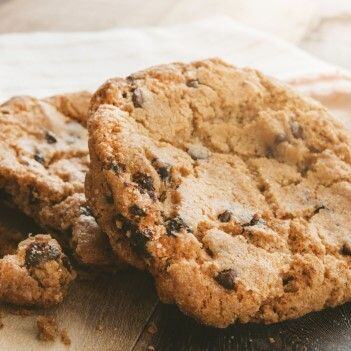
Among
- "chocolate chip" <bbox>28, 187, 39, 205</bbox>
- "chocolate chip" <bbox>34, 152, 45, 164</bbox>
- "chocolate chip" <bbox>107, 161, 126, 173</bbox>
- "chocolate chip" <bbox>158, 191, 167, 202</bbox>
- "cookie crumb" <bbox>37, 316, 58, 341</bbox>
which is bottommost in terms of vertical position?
"cookie crumb" <bbox>37, 316, 58, 341</bbox>

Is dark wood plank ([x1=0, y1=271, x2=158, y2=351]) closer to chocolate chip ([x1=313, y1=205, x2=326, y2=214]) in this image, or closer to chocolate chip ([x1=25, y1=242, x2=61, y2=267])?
chocolate chip ([x1=25, y1=242, x2=61, y2=267])

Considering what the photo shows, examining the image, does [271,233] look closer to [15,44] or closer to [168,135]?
[168,135]

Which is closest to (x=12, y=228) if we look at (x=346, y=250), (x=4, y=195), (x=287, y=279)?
(x=4, y=195)

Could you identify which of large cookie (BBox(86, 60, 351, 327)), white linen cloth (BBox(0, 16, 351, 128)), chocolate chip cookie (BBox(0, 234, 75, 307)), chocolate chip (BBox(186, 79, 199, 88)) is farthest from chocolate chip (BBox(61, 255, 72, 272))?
white linen cloth (BBox(0, 16, 351, 128))

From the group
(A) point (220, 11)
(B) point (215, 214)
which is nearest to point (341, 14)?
(A) point (220, 11)

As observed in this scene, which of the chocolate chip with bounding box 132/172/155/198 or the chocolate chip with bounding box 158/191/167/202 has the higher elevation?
the chocolate chip with bounding box 132/172/155/198

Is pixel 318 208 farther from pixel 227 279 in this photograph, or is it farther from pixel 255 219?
pixel 227 279

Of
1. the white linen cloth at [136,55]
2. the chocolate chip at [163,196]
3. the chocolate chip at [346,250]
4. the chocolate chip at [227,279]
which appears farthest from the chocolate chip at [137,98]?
the white linen cloth at [136,55]

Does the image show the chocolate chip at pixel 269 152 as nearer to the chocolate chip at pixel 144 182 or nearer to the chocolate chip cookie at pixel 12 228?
the chocolate chip at pixel 144 182
